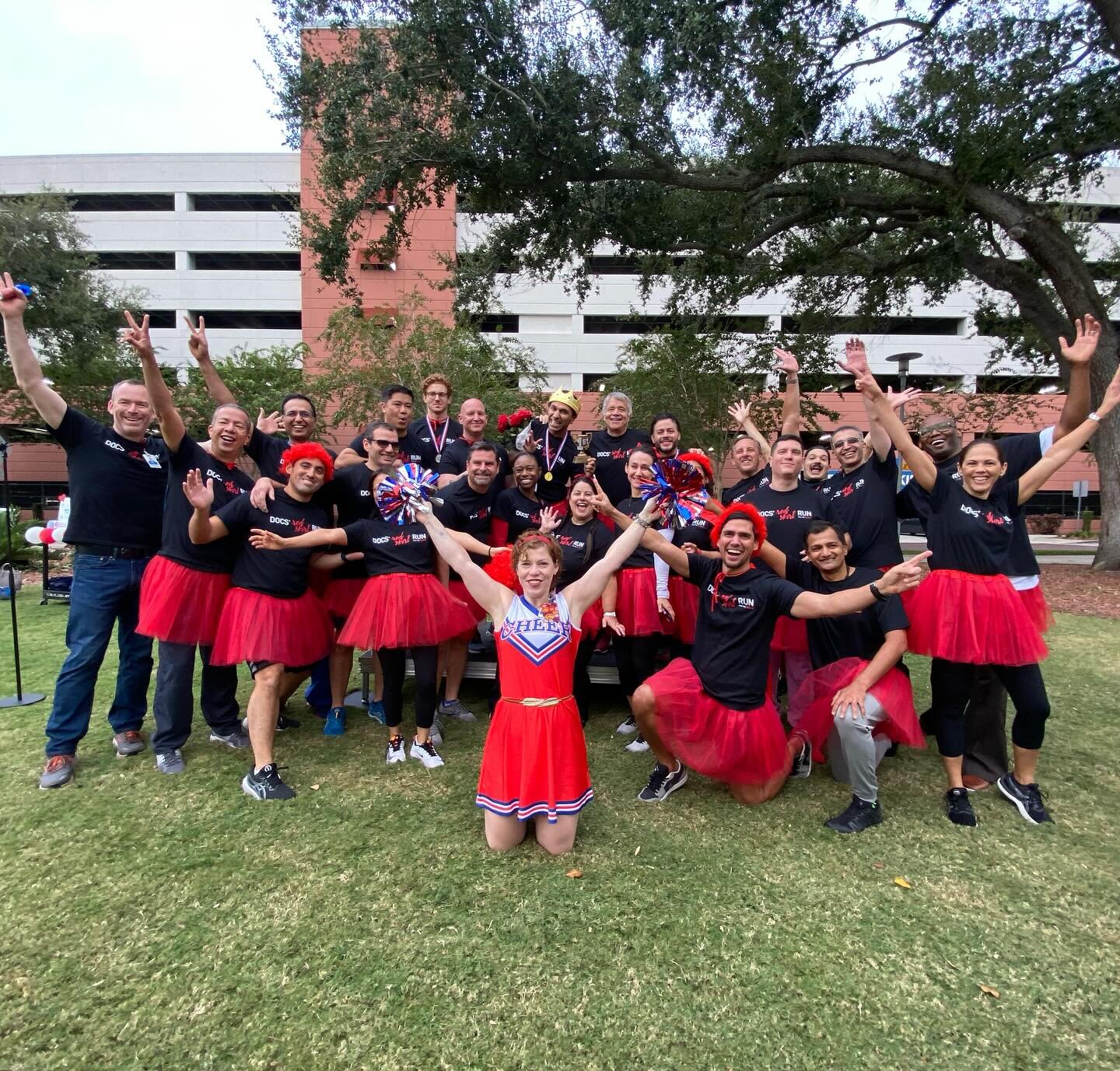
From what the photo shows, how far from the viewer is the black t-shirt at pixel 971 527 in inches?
141

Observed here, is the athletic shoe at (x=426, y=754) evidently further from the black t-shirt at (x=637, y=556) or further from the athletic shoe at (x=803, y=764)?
the athletic shoe at (x=803, y=764)

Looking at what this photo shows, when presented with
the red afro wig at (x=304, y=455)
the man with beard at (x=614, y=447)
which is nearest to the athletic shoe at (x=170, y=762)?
the red afro wig at (x=304, y=455)

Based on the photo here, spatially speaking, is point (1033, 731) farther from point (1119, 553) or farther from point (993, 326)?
point (993, 326)

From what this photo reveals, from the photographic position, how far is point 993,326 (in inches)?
663

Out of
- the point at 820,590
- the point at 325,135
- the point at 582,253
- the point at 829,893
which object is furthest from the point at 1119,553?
the point at 325,135

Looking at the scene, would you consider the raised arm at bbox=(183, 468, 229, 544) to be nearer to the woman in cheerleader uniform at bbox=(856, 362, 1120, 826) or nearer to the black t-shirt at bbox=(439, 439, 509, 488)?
the black t-shirt at bbox=(439, 439, 509, 488)

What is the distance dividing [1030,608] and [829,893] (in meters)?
2.18

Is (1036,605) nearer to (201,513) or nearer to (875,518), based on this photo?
(875,518)

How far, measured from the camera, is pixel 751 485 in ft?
15.9

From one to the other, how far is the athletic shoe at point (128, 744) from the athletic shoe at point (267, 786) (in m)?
1.06

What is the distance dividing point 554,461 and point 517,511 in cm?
60

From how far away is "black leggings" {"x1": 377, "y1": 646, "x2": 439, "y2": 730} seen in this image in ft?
13.6

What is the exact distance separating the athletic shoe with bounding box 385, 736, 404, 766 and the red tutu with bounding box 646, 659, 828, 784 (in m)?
1.70

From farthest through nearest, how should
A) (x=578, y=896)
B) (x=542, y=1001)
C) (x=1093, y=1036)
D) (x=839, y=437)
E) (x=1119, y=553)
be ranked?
(x=1119, y=553) < (x=839, y=437) < (x=578, y=896) < (x=542, y=1001) < (x=1093, y=1036)
